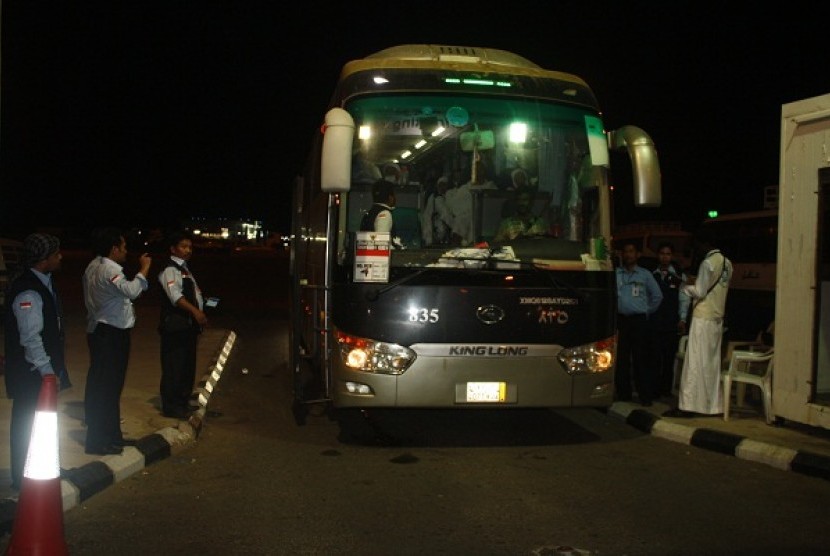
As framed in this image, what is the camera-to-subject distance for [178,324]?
8.62 m

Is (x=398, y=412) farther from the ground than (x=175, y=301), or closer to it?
closer to it

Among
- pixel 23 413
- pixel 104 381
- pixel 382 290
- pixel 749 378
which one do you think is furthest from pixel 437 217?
pixel 749 378

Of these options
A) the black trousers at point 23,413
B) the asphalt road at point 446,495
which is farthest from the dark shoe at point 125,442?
the black trousers at point 23,413

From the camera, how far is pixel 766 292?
1025 inches

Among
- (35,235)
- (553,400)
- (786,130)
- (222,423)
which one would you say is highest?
(786,130)

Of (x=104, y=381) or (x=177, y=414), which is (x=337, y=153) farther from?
(x=177, y=414)

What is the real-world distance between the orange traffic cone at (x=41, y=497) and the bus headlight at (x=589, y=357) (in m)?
4.32

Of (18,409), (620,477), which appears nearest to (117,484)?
(18,409)

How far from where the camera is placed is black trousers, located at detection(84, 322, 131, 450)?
6.85 metres

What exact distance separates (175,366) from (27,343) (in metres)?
3.08

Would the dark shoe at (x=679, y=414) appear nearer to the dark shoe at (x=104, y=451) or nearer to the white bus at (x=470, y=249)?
the white bus at (x=470, y=249)

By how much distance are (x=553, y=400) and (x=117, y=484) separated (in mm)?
A: 3569

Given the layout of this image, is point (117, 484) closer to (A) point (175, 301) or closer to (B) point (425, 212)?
(A) point (175, 301)

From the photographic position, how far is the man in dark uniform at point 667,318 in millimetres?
9938
